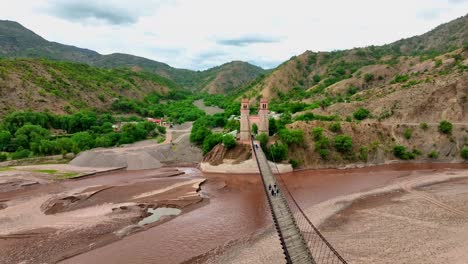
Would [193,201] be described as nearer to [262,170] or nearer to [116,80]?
[262,170]

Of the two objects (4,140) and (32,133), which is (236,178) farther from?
(4,140)

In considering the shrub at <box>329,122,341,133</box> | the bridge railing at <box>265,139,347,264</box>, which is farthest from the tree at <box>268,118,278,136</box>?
the bridge railing at <box>265,139,347,264</box>

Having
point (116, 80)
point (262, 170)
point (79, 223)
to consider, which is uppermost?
point (116, 80)

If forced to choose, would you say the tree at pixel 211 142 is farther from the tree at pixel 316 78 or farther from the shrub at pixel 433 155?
the tree at pixel 316 78

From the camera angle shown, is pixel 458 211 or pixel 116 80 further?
pixel 116 80

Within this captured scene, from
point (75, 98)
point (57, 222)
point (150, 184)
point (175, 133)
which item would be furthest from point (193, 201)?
point (75, 98)

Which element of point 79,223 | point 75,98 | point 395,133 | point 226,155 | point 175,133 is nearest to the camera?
point 79,223

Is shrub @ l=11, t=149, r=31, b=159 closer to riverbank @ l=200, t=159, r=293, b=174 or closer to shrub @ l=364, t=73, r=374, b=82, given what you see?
riverbank @ l=200, t=159, r=293, b=174

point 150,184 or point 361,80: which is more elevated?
point 361,80
